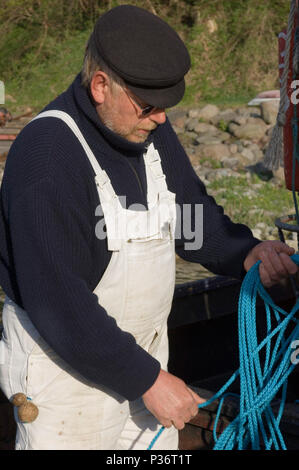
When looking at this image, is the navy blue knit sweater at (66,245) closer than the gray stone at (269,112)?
Yes

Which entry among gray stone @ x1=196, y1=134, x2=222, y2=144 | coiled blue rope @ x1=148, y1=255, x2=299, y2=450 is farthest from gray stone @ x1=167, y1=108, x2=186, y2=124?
coiled blue rope @ x1=148, y1=255, x2=299, y2=450

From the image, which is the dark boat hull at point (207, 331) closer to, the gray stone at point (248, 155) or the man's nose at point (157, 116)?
the man's nose at point (157, 116)

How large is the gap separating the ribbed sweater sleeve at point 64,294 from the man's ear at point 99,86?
32 centimetres

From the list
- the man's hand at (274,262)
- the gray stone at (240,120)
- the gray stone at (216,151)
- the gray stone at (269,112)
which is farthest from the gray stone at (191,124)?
the man's hand at (274,262)

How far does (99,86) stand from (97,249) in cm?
49

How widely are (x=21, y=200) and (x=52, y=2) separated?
21.7m

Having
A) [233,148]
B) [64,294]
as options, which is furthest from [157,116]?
[233,148]

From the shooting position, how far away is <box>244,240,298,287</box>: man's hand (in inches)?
93.6

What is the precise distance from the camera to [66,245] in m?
1.95

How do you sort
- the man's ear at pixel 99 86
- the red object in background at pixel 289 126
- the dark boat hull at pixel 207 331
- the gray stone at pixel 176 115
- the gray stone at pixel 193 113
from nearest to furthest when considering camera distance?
the man's ear at pixel 99 86
the red object in background at pixel 289 126
the dark boat hull at pixel 207 331
the gray stone at pixel 193 113
the gray stone at pixel 176 115

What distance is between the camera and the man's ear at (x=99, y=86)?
6.69 ft

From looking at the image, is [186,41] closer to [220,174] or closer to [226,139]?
[226,139]

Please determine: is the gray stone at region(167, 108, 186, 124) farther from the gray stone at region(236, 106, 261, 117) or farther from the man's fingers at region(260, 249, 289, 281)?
the man's fingers at region(260, 249, 289, 281)

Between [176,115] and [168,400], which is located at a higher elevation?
[168,400]
